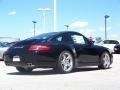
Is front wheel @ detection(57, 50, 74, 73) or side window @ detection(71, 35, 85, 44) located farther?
side window @ detection(71, 35, 85, 44)

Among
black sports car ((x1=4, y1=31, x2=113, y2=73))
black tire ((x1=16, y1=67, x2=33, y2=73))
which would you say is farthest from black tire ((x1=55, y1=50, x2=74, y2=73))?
black tire ((x1=16, y1=67, x2=33, y2=73))

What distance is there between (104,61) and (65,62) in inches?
90.1

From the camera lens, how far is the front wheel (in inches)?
512

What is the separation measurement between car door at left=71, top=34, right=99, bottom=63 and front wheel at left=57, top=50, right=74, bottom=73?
1.27ft

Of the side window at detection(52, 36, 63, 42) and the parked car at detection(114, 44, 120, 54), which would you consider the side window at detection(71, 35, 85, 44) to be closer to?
the side window at detection(52, 36, 63, 42)

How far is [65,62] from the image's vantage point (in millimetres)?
13180

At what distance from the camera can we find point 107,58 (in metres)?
15.2

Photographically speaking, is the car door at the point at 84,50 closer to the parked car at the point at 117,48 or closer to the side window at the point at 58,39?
the side window at the point at 58,39

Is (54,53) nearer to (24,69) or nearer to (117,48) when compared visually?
(24,69)

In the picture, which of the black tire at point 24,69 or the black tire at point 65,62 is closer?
the black tire at point 65,62

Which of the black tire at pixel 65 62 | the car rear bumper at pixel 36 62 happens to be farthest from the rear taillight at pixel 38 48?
the black tire at pixel 65 62

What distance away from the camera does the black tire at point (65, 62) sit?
12992mm

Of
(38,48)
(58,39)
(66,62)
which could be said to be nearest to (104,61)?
(66,62)

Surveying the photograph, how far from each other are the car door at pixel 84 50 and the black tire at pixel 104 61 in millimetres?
342
